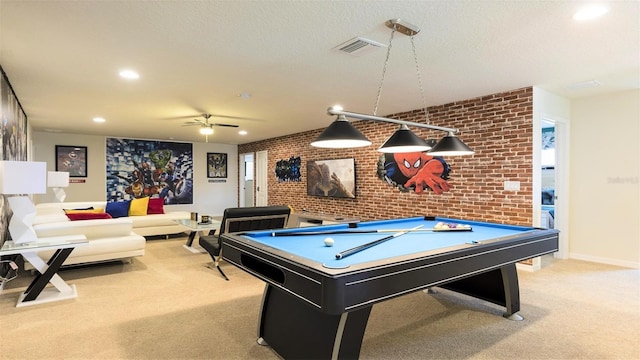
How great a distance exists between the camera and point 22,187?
10.3 feet

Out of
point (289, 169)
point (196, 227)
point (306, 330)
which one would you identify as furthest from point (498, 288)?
point (289, 169)

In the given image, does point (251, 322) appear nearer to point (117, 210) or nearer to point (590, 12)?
point (590, 12)

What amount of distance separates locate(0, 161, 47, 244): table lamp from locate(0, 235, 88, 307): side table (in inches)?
5.3

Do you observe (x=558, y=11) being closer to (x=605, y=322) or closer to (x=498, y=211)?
(x=605, y=322)

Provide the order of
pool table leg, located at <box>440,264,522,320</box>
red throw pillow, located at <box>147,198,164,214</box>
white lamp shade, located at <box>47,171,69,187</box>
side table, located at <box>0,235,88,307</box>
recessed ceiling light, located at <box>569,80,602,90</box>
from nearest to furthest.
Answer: pool table leg, located at <box>440,264,522,320</box> < side table, located at <box>0,235,88,307</box> < recessed ceiling light, located at <box>569,80,602,90</box> < white lamp shade, located at <box>47,171,69,187</box> < red throw pillow, located at <box>147,198,164,214</box>

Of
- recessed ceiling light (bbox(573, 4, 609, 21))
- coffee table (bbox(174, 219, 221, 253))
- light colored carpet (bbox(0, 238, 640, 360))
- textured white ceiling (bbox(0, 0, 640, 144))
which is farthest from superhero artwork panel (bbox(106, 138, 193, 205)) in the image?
recessed ceiling light (bbox(573, 4, 609, 21))

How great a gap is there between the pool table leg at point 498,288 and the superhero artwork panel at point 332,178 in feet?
11.7

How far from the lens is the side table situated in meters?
3.32

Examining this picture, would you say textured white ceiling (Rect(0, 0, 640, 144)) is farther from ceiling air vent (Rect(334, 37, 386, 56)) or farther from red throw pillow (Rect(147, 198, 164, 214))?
red throw pillow (Rect(147, 198, 164, 214))

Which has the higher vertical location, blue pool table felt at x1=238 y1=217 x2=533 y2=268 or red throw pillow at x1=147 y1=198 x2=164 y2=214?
blue pool table felt at x1=238 y1=217 x2=533 y2=268

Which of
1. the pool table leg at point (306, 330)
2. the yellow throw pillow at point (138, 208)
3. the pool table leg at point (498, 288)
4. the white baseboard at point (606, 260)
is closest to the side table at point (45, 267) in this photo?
the pool table leg at point (306, 330)

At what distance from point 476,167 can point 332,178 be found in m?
3.14

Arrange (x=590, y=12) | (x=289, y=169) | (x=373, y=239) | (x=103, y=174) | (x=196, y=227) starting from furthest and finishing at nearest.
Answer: (x=103, y=174) < (x=289, y=169) < (x=196, y=227) < (x=373, y=239) < (x=590, y=12)

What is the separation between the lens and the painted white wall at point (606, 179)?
465cm
